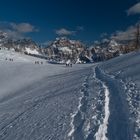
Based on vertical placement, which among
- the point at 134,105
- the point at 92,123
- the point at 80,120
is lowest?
the point at 80,120

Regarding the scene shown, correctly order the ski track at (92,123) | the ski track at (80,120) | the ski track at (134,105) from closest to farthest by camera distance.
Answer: the ski track at (134,105), the ski track at (92,123), the ski track at (80,120)

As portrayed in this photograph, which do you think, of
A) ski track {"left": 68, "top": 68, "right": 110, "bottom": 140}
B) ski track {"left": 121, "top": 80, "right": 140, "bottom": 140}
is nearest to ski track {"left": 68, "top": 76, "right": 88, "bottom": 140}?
ski track {"left": 68, "top": 68, "right": 110, "bottom": 140}

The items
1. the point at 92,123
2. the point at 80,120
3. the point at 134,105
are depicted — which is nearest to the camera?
the point at 92,123

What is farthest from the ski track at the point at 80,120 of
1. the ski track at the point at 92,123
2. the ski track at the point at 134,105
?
the ski track at the point at 134,105

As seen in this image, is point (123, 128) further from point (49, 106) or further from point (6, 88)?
point (6, 88)

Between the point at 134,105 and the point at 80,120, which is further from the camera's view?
the point at 134,105

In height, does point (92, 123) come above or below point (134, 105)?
below

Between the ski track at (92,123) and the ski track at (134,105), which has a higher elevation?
the ski track at (134,105)

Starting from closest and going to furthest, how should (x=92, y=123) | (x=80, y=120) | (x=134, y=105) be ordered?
(x=92, y=123) < (x=80, y=120) < (x=134, y=105)

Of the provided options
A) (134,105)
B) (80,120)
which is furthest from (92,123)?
(134,105)

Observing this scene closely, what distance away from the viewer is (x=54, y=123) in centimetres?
1886

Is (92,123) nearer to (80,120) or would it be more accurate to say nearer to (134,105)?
(80,120)

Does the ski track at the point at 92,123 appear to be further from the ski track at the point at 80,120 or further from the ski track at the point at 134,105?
the ski track at the point at 134,105

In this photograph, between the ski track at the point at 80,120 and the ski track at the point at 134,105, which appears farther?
the ski track at the point at 80,120
